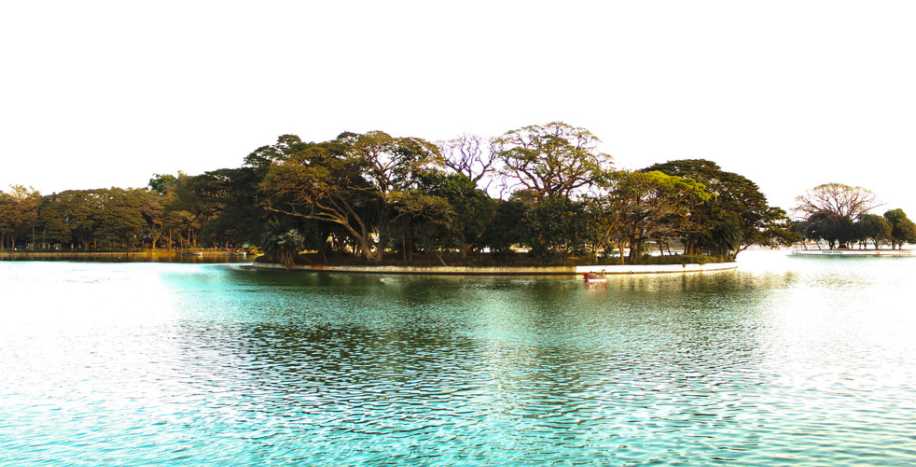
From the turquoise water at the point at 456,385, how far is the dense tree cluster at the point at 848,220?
12023cm

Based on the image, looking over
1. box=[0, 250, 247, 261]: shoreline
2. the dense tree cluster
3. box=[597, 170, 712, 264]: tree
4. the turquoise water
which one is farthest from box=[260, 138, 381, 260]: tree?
the dense tree cluster

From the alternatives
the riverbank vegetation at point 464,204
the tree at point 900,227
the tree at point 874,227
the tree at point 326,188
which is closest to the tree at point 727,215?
the riverbank vegetation at point 464,204

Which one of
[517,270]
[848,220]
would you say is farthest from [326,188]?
[848,220]

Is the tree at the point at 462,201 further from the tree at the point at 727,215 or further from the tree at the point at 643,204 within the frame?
the tree at the point at 727,215

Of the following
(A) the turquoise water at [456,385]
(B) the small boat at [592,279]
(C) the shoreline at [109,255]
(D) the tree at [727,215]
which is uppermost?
(D) the tree at [727,215]

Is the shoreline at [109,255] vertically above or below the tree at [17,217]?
below

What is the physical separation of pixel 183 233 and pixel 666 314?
397ft

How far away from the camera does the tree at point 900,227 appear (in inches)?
5492

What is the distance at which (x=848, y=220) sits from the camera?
13625 centimetres

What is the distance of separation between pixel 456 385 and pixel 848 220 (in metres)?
146

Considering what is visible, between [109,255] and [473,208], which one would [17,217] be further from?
[473,208]

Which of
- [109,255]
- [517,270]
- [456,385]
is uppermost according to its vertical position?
[109,255]

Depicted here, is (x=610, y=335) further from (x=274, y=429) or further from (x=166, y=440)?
(x=166, y=440)

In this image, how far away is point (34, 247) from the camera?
5079 inches
